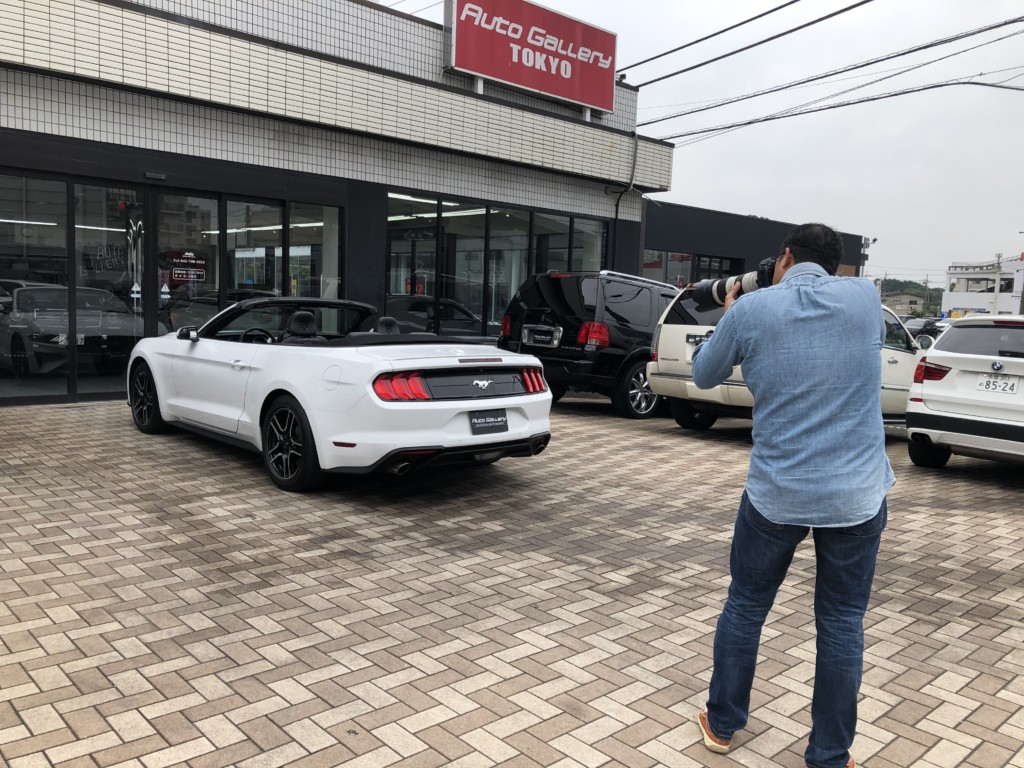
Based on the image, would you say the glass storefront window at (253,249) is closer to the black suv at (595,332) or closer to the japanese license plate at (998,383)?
the black suv at (595,332)

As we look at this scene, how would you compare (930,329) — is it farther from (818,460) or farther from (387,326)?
(818,460)

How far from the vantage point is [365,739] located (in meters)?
2.83

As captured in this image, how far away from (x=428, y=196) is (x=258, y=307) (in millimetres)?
6879

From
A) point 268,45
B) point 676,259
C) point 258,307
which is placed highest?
point 268,45

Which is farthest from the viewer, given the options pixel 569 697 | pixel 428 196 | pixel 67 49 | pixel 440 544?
pixel 428 196

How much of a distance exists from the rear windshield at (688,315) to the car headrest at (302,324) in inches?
172

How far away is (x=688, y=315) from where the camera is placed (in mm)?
9453

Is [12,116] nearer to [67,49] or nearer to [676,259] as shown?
[67,49]

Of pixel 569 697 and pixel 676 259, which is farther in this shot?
pixel 676 259

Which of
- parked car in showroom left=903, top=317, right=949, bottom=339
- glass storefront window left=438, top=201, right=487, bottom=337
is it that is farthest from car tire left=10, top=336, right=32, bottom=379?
parked car in showroom left=903, top=317, right=949, bottom=339

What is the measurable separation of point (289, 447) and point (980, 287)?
369 feet

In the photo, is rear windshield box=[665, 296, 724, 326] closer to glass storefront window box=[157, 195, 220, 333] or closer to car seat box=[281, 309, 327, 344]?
car seat box=[281, 309, 327, 344]

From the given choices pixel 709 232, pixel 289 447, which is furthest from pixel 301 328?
pixel 709 232

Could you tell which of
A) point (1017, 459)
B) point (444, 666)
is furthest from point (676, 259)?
point (444, 666)
